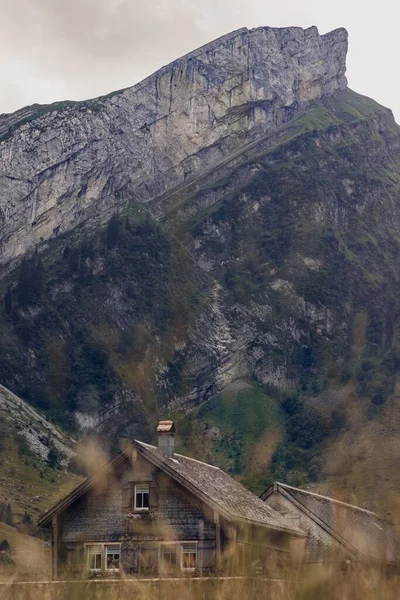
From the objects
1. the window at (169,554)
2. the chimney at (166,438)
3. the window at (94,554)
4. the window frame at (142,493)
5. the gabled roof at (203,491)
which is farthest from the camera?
the chimney at (166,438)

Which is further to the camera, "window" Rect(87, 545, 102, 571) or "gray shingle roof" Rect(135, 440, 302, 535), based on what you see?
"window" Rect(87, 545, 102, 571)

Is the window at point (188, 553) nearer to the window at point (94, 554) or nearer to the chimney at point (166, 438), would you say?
the window at point (94, 554)

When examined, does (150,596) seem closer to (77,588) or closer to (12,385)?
(77,588)

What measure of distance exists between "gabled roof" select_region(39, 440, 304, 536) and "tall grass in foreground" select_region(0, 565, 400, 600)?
2827 cm

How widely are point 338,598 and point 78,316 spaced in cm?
18720

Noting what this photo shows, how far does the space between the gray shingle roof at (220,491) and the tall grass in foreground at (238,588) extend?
28366 millimetres

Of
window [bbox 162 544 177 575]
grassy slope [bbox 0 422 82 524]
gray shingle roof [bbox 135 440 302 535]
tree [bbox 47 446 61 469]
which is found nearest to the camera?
gray shingle roof [bbox 135 440 302 535]

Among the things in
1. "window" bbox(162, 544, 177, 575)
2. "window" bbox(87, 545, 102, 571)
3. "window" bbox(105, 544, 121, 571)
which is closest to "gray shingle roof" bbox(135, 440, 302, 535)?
"window" bbox(162, 544, 177, 575)

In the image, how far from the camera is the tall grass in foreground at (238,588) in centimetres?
1150

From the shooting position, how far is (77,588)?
507 inches

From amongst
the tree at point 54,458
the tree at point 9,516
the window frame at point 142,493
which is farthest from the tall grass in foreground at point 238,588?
the tree at point 54,458

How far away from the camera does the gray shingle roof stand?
4350cm

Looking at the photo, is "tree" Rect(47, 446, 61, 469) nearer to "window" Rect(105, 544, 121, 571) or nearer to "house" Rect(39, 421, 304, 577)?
"house" Rect(39, 421, 304, 577)

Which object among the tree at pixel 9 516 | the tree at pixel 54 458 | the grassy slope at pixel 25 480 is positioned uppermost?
the tree at pixel 54 458
